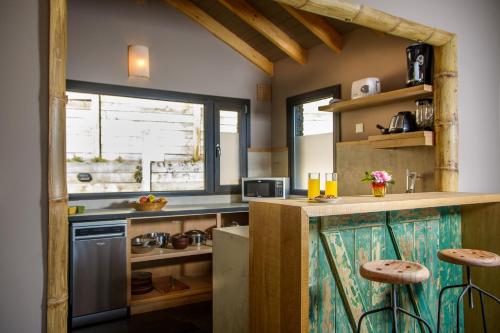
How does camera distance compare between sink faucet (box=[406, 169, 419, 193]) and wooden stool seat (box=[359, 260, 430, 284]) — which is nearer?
wooden stool seat (box=[359, 260, 430, 284])

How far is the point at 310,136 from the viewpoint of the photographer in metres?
4.88

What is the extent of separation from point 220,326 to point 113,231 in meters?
1.45

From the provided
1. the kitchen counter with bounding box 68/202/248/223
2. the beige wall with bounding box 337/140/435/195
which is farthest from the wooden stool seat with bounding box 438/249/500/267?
the kitchen counter with bounding box 68/202/248/223

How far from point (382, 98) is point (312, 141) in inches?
53.8

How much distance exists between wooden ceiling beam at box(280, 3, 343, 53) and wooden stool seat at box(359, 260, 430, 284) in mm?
2833

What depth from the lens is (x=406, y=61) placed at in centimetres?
360

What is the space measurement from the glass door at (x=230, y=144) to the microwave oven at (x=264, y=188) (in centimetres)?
30

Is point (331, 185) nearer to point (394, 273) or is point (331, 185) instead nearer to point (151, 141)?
point (394, 273)

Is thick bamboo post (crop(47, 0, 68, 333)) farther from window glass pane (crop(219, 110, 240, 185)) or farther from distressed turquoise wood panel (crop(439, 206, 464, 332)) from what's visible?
window glass pane (crop(219, 110, 240, 185))

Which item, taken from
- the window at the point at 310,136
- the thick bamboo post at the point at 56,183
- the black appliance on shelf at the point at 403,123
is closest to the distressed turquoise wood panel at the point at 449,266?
the black appliance on shelf at the point at 403,123

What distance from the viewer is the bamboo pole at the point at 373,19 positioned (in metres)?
2.49

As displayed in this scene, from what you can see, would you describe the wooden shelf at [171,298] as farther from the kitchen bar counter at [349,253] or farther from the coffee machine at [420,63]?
the coffee machine at [420,63]

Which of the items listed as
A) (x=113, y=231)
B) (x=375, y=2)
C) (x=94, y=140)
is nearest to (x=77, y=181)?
(x=94, y=140)

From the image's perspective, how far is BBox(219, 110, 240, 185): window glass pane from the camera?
502 cm
